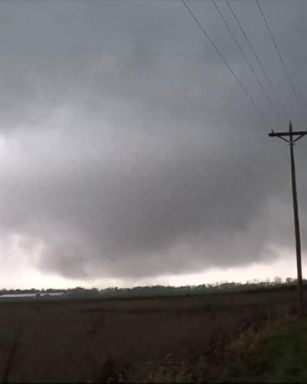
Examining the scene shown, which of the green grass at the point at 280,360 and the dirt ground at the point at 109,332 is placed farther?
the dirt ground at the point at 109,332

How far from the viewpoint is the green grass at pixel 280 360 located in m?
27.4

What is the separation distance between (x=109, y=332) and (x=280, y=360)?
2056 cm

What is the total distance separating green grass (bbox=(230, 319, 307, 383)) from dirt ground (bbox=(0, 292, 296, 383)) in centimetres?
394

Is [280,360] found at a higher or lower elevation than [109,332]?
lower

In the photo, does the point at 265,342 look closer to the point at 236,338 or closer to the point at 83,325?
the point at 236,338

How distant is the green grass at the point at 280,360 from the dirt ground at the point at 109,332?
3.94 m

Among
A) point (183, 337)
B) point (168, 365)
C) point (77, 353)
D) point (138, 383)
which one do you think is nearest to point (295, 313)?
point (183, 337)

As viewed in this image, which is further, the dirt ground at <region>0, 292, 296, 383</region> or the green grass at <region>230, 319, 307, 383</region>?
the dirt ground at <region>0, 292, 296, 383</region>

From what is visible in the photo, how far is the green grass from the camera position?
2744 centimetres

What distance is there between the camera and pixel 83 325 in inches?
2147

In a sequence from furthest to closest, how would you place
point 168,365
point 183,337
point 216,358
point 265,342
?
point 183,337, point 265,342, point 216,358, point 168,365

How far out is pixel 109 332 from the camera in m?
50.4

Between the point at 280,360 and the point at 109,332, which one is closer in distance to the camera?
the point at 280,360

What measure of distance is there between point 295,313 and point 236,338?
1081 centimetres
